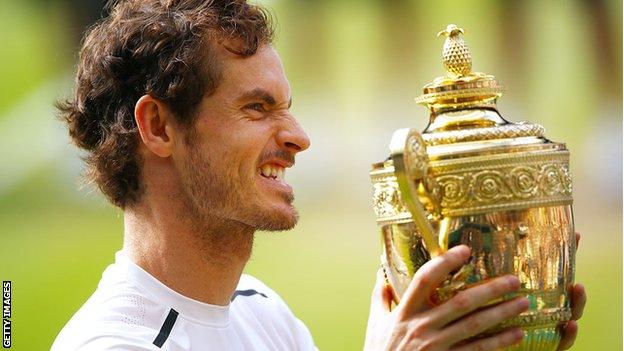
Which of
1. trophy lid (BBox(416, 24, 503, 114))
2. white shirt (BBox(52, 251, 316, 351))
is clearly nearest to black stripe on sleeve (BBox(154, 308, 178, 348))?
white shirt (BBox(52, 251, 316, 351))

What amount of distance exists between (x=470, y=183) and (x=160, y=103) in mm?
806

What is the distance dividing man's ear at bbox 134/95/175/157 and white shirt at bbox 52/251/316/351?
10.3 inches

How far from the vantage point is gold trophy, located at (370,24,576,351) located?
1998 millimetres

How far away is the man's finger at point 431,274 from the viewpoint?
1.95 meters

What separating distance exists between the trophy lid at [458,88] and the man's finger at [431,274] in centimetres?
33

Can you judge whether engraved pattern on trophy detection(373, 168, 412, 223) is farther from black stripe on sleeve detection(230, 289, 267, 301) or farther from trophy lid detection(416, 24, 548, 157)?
black stripe on sleeve detection(230, 289, 267, 301)

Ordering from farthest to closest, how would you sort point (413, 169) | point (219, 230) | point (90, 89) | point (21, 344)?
point (21, 344)
point (90, 89)
point (219, 230)
point (413, 169)

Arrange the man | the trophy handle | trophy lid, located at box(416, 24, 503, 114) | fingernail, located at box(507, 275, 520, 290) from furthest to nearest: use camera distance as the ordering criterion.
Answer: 1. the man
2. trophy lid, located at box(416, 24, 503, 114)
3. fingernail, located at box(507, 275, 520, 290)
4. the trophy handle

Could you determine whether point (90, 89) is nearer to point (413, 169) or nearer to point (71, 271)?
point (413, 169)

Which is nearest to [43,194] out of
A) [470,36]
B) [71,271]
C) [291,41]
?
[71,271]

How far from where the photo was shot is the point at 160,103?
245 cm

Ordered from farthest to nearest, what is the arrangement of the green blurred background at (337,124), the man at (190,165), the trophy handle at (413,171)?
1. the green blurred background at (337,124)
2. the man at (190,165)
3. the trophy handle at (413,171)

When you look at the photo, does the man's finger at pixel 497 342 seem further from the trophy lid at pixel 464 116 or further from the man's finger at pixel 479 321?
the trophy lid at pixel 464 116

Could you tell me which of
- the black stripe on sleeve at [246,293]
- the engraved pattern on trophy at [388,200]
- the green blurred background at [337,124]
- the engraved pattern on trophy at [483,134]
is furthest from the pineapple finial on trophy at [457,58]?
the green blurred background at [337,124]
